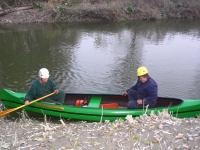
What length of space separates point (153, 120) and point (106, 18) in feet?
72.9

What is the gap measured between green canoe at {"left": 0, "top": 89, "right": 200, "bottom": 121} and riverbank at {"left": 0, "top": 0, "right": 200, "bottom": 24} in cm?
1887

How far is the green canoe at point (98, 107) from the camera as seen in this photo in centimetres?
663

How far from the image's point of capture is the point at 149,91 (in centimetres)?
664

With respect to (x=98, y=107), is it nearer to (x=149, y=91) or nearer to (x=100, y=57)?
(x=149, y=91)

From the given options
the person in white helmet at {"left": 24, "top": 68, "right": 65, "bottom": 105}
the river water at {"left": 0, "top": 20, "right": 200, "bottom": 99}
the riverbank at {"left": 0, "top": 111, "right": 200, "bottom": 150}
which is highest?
the river water at {"left": 0, "top": 20, "right": 200, "bottom": 99}

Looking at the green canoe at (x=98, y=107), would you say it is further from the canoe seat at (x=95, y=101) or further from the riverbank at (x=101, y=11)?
the riverbank at (x=101, y=11)

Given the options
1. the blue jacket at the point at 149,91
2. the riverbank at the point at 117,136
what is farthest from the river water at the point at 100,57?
the riverbank at the point at 117,136

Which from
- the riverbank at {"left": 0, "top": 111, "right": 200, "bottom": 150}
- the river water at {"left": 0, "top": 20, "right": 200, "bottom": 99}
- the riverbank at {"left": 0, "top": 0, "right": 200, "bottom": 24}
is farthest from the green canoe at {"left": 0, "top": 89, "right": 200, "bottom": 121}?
the riverbank at {"left": 0, "top": 0, "right": 200, "bottom": 24}

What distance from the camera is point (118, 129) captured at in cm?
486

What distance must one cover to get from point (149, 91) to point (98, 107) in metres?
1.66

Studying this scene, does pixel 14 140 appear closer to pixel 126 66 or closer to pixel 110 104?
pixel 110 104

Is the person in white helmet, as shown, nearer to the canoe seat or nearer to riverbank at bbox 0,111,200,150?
the canoe seat

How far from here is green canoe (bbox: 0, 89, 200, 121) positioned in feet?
21.7

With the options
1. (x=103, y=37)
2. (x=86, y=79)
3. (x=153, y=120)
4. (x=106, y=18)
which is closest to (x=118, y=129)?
(x=153, y=120)
